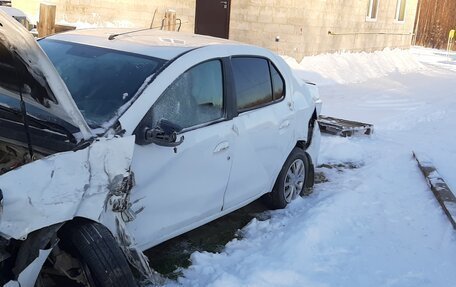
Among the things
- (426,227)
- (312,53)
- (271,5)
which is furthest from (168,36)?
(312,53)

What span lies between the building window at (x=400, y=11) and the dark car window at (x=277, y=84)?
18.5 m

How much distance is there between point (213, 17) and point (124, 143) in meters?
12.3

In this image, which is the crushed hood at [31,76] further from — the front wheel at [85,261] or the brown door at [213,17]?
the brown door at [213,17]

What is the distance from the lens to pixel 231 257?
4.40 meters

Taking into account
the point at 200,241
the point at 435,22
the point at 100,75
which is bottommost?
the point at 200,241

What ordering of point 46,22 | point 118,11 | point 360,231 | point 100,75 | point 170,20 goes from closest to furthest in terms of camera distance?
point 100,75, point 360,231, point 46,22, point 170,20, point 118,11

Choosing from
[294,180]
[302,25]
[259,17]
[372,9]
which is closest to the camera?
[294,180]

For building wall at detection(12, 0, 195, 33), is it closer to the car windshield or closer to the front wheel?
the car windshield

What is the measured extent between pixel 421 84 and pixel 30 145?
15353 millimetres

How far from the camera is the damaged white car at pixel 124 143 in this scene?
9.20ft

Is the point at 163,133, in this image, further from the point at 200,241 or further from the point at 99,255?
the point at 200,241

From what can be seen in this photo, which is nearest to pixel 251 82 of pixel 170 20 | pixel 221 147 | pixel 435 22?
pixel 221 147

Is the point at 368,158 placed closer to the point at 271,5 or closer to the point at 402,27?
the point at 271,5

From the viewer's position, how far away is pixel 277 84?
5273 mm
